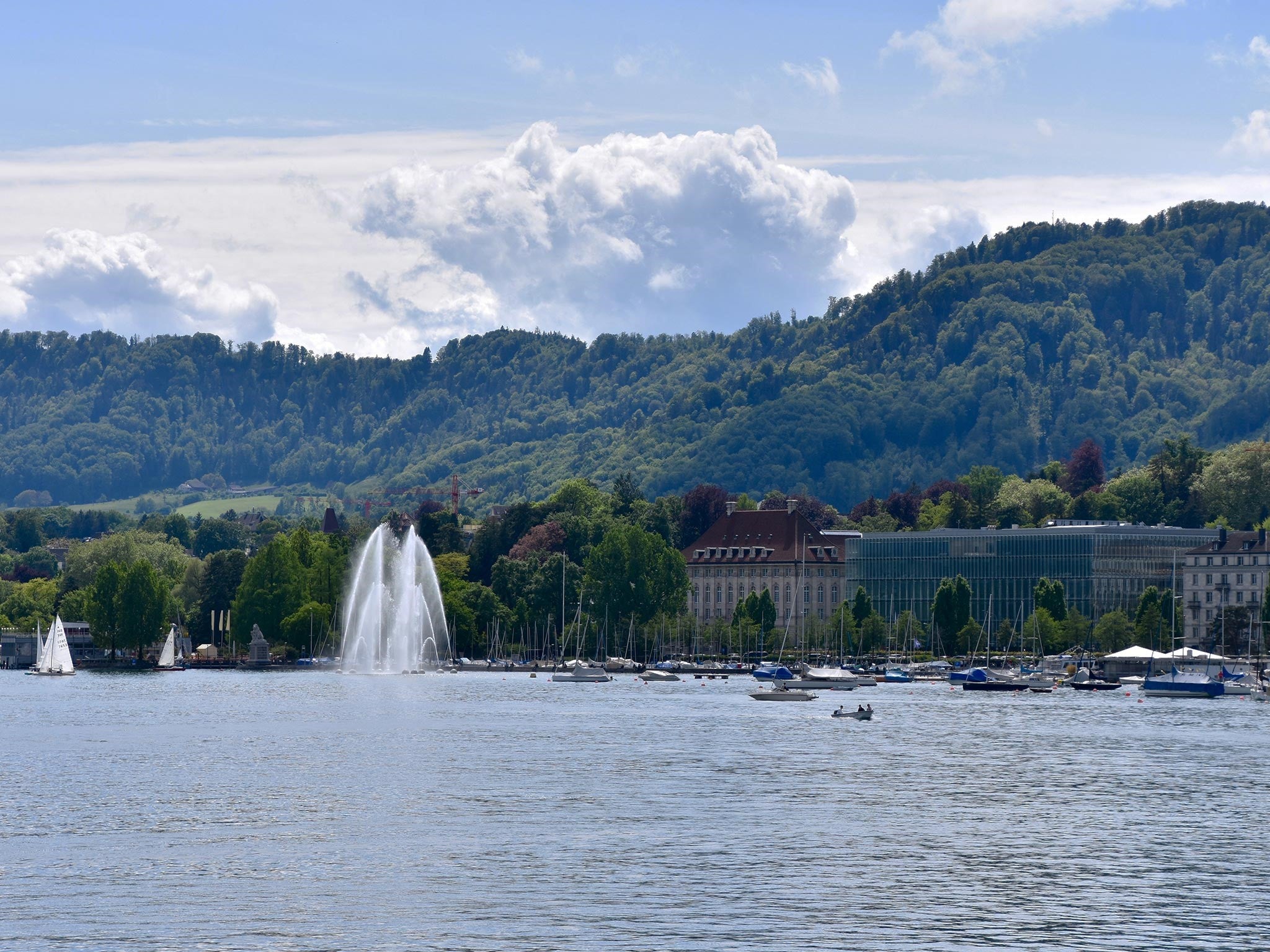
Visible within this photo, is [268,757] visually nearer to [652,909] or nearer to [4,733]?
[4,733]

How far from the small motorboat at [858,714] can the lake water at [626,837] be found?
22.3 ft

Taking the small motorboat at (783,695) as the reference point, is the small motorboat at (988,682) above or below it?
above

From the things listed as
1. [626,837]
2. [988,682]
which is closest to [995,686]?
[988,682]

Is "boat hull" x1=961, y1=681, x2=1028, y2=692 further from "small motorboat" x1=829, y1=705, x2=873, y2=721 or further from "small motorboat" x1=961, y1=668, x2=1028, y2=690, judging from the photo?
"small motorboat" x1=829, y1=705, x2=873, y2=721

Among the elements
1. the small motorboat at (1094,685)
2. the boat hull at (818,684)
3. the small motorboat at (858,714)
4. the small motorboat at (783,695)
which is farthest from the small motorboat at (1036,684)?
the small motorboat at (858,714)

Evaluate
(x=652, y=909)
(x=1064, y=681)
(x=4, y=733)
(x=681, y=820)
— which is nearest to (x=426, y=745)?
(x=4, y=733)

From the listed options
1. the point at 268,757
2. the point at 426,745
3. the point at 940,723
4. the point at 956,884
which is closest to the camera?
the point at 956,884

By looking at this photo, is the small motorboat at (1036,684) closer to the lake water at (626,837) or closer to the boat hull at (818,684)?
the boat hull at (818,684)

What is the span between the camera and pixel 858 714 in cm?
13475

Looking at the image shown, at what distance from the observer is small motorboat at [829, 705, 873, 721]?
5266 inches

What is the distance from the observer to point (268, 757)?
98188 millimetres

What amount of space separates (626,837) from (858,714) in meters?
68.8

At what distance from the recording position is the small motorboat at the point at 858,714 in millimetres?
133750

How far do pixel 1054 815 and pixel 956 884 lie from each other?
18.6 metres
